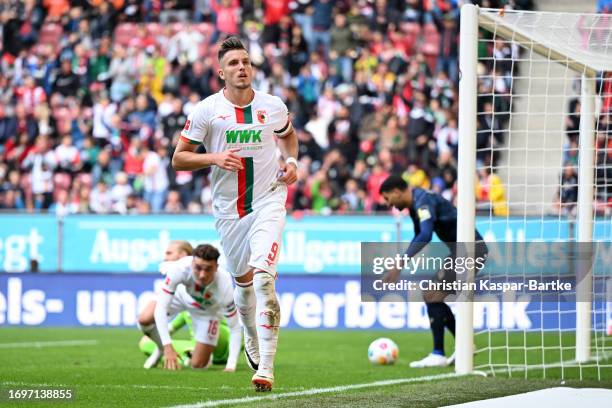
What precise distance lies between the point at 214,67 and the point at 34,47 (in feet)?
14.3

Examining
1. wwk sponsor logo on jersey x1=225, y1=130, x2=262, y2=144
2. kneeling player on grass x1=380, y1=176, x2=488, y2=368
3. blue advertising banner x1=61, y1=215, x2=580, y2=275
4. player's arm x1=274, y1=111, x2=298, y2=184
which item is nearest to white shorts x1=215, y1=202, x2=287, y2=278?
player's arm x1=274, y1=111, x2=298, y2=184

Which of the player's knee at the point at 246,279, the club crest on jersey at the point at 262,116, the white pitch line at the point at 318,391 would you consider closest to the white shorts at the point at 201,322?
the white pitch line at the point at 318,391

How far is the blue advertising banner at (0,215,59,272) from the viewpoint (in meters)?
19.0

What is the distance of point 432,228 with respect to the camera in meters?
11.4

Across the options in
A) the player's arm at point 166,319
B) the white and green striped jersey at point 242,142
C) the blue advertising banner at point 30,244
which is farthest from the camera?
the blue advertising banner at point 30,244

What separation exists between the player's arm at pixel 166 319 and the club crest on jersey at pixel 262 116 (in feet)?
9.31

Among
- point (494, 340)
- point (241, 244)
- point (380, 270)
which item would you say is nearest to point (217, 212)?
point (241, 244)

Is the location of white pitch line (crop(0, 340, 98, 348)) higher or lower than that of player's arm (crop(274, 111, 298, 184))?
lower

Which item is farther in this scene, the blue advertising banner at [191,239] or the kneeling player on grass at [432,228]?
the blue advertising banner at [191,239]

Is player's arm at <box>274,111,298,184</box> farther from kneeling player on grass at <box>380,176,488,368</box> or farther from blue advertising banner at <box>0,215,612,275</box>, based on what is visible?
blue advertising banner at <box>0,215,612,275</box>

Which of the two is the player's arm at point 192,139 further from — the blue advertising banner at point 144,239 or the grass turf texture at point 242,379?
the blue advertising banner at point 144,239

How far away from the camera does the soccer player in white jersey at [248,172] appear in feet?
26.9

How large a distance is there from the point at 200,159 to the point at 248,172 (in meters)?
0.43

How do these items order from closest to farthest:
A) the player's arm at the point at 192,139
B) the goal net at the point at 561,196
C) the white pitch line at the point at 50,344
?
A: the player's arm at the point at 192,139 < the goal net at the point at 561,196 < the white pitch line at the point at 50,344
